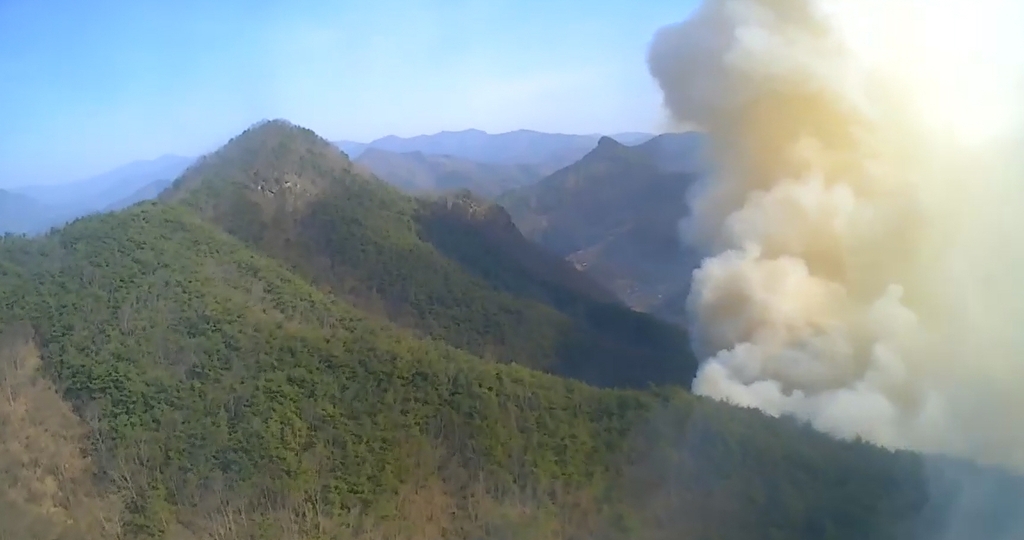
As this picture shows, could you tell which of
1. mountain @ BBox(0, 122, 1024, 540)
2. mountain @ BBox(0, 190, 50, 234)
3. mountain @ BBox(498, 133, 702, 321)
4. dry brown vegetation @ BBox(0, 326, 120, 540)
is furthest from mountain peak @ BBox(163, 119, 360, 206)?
mountain @ BBox(0, 190, 50, 234)

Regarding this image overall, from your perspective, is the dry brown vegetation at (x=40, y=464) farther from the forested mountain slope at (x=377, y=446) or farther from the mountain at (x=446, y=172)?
the mountain at (x=446, y=172)

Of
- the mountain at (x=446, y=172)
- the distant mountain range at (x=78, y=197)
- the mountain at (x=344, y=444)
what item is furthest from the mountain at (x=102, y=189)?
the mountain at (x=344, y=444)

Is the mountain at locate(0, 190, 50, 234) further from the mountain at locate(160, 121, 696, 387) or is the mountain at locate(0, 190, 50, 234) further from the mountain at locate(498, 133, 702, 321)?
the mountain at locate(498, 133, 702, 321)

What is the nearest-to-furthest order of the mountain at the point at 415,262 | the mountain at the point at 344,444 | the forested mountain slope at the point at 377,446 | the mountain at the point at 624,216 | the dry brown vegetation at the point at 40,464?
1. the dry brown vegetation at the point at 40,464
2. the mountain at the point at 344,444
3. the forested mountain slope at the point at 377,446
4. the mountain at the point at 415,262
5. the mountain at the point at 624,216

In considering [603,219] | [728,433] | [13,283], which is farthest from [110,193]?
[728,433]

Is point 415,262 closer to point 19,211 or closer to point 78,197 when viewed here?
point 19,211
